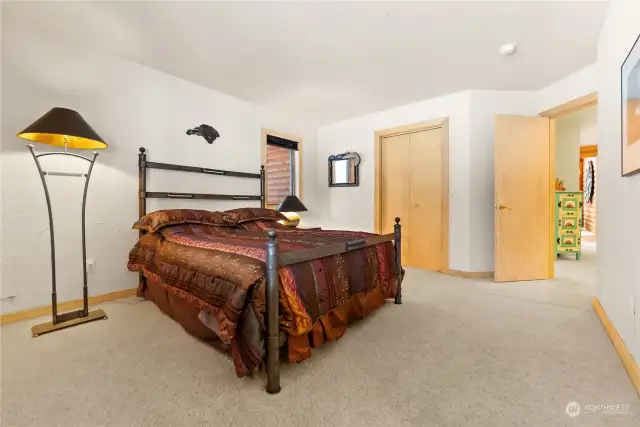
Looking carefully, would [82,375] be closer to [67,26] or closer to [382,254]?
[382,254]

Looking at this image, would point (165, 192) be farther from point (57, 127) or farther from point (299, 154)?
point (299, 154)

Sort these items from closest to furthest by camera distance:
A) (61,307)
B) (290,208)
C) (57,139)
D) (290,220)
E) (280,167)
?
(57,139) < (61,307) < (290,208) < (290,220) < (280,167)

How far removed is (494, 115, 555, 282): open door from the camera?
3484 millimetres

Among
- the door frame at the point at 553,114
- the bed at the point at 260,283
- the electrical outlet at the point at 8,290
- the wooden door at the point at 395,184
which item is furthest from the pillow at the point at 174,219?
the door frame at the point at 553,114

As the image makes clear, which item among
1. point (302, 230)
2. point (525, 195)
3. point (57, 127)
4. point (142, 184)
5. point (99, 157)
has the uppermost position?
point (57, 127)

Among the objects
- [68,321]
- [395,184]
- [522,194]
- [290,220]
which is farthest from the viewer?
[395,184]

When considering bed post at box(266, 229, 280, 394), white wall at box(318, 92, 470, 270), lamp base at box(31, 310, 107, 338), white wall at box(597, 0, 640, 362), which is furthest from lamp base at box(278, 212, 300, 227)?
white wall at box(597, 0, 640, 362)

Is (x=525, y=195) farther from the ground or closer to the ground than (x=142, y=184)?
closer to the ground

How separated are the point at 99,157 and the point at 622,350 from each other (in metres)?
4.12

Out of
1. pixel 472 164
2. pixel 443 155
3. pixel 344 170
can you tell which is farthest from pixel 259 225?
pixel 472 164

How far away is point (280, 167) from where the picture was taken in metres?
4.71

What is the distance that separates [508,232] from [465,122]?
145cm

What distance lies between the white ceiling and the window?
39.1 inches

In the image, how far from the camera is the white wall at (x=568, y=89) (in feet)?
9.80
